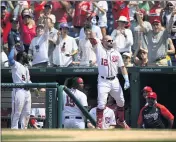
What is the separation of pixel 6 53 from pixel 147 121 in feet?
11.9

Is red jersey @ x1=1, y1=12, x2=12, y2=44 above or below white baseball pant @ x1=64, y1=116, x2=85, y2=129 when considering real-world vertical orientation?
above

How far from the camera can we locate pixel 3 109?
1111 cm

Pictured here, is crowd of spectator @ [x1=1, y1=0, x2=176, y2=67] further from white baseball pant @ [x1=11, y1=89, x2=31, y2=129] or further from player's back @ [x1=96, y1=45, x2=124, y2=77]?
white baseball pant @ [x1=11, y1=89, x2=31, y2=129]

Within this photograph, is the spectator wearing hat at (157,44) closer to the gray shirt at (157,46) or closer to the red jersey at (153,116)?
the gray shirt at (157,46)

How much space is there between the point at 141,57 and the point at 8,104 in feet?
10.0

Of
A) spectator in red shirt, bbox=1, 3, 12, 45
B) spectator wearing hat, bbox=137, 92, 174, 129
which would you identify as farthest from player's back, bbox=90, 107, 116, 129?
spectator in red shirt, bbox=1, 3, 12, 45

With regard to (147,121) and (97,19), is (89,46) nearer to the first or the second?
(97,19)

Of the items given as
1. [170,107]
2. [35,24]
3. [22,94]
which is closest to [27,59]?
[22,94]

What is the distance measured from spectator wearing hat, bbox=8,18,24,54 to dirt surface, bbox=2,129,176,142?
28.0 ft

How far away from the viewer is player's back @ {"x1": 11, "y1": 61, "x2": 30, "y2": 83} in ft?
39.5

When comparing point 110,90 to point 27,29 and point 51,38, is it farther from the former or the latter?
point 27,29

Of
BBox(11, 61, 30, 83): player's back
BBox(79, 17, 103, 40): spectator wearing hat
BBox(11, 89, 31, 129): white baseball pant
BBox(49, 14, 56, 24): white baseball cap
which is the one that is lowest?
BBox(11, 89, 31, 129): white baseball pant

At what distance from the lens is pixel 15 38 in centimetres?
1388

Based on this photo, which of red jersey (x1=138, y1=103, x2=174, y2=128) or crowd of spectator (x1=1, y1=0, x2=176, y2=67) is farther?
crowd of spectator (x1=1, y1=0, x2=176, y2=67)
